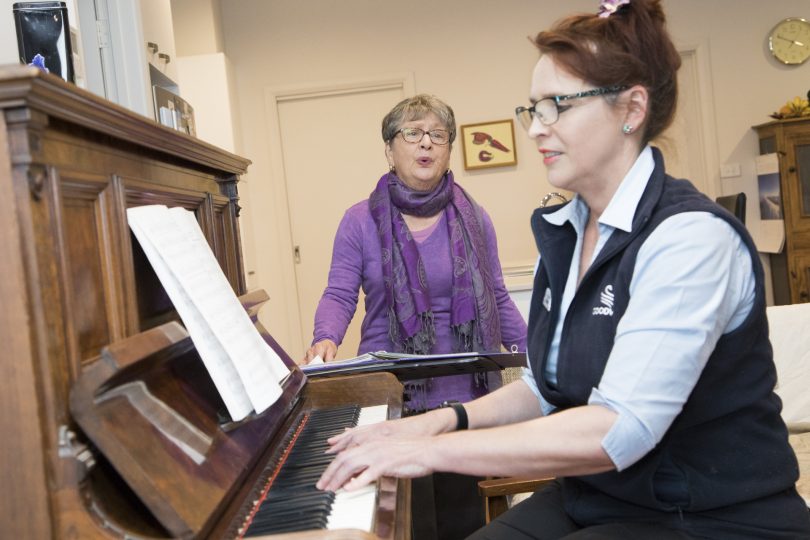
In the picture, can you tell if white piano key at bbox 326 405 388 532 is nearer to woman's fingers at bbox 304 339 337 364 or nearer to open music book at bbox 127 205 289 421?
open music book at bbox 127 205 289 421

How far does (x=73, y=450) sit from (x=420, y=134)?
69.7 inches

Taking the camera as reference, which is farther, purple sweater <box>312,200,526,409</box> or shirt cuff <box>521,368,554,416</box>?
purple sweater <box>312,200,526,409</box>

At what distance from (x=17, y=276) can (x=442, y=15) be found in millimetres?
5467

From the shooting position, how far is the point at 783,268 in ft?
19.4

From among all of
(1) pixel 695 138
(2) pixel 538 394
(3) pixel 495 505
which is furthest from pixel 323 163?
(2) pixel 538 394

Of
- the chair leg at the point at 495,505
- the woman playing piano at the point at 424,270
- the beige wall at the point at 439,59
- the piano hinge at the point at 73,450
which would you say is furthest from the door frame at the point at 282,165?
the piano hinge at the point at 73,450

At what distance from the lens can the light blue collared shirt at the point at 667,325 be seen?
3.91 feet

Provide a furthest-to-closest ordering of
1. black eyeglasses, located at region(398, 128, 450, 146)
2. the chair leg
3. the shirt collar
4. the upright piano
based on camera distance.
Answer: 1. black eyeglasses, located at region(398, 128, 450, 146)
2. the chair leg
3. the shirt collar
4. the upright piano

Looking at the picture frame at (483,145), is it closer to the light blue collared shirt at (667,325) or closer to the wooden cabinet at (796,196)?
the wooden cabinet at (796,196)

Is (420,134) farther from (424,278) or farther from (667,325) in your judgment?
(667,325)

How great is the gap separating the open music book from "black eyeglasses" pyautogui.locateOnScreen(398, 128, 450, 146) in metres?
1.19

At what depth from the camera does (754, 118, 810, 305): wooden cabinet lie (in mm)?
5738

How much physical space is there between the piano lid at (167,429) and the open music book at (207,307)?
0.05 m

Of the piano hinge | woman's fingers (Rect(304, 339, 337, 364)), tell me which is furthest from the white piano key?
woman's fingers (Rect(304, 339, 337, 364))
